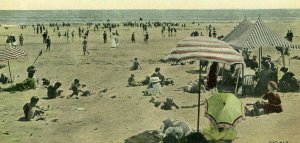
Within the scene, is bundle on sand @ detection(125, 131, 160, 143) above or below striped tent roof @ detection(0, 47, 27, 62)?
below

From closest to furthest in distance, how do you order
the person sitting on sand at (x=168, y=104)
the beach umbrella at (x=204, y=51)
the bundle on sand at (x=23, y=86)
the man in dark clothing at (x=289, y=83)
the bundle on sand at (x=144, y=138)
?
1. the beach umbrella at (x=204, y=51)
2. the bundle on sand at (x=144, y=138)
3. the person sitting on sand at (x=168, y=104)
4. the man in dark clothing at (x=289, y=83)
5. the bundle on sand at (x=23, y=86)

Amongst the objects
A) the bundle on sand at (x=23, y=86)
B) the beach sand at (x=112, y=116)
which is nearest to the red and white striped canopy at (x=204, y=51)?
the beach sand at (x=112, y=116)

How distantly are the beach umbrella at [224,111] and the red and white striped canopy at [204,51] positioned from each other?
90 centimetres

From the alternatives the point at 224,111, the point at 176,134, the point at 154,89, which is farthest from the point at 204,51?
the point at 154,89

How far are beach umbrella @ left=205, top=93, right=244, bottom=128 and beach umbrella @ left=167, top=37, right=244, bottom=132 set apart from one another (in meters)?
0.90

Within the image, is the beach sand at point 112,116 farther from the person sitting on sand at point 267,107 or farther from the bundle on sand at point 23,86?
the bundle on sand at point 23,86

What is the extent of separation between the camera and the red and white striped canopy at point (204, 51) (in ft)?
29.8

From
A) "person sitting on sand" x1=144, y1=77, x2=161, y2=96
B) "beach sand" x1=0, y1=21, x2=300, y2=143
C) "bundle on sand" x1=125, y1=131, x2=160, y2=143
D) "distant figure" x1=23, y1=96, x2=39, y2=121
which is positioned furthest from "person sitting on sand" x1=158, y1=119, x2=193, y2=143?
"person sitting on sand" x1=144, y1=77, x2=161, y2=96

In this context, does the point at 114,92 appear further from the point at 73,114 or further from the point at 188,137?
the point at 188,137

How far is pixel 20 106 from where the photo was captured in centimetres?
1533

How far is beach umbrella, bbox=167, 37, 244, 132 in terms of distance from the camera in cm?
907

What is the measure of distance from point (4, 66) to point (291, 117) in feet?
61.6

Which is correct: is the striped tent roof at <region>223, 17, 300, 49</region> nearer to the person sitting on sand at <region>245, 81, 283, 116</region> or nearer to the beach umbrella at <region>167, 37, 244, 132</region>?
the person sitting on sand at <region>245, 81, 283, 116</region>

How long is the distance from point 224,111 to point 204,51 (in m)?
1.45
